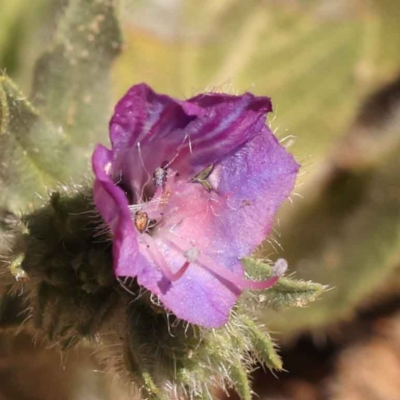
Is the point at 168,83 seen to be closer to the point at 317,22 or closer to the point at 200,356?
the point at 317,22

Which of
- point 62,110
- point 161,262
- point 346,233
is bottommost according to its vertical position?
point 346,233

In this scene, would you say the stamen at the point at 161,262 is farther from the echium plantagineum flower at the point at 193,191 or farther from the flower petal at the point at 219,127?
the flower petal at the point at 219,127

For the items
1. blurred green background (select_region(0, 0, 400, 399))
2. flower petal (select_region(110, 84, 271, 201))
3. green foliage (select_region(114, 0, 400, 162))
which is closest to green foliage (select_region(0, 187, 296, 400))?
flower petal (select_region(110, 84, 271, 201))

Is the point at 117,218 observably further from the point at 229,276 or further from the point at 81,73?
the point at 81,73

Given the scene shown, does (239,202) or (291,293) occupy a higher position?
(239,202)

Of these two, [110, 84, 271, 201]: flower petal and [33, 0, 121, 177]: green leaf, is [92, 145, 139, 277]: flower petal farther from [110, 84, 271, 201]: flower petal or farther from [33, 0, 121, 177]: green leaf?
[33, 0, 121, 177]: green leaf

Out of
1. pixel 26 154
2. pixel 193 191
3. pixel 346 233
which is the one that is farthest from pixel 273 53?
pixel 193 191
